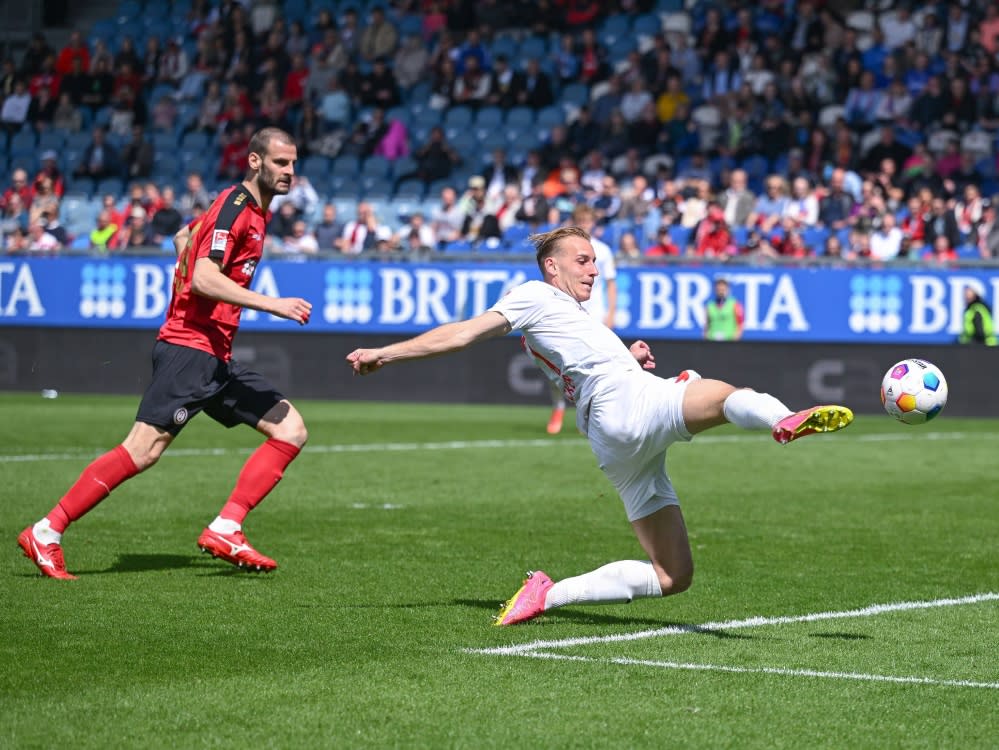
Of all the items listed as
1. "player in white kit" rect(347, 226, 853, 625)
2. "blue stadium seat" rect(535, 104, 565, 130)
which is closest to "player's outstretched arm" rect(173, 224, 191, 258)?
"player in white kit" rect(347, 226, 853, 625)

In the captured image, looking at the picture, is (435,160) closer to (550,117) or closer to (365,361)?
(550,117)

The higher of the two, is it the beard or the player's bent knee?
the beard

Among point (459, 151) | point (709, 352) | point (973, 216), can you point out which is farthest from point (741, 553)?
point (459, 151)

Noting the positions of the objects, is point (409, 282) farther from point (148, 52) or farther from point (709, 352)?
point (148, 52)

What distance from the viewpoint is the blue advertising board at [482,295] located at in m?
21.8

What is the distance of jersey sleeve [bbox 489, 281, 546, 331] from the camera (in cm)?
670

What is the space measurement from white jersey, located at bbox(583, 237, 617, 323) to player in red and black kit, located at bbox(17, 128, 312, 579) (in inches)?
296

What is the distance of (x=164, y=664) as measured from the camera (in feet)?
19.8

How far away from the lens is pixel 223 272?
816cm

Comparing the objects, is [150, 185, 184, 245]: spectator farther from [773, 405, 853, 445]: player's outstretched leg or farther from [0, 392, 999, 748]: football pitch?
[773, 405, 853, 445]: player's outstretched leg

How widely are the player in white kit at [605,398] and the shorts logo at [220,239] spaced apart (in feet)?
5.72

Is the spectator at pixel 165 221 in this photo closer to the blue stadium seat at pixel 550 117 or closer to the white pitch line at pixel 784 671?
the blue stadium seat at pixel 550 117

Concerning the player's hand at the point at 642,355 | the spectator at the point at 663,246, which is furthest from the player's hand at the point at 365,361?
the spectator at the point at 663,246

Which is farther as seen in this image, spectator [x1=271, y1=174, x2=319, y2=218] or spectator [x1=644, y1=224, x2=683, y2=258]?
spectator [x1=271, y1=174, x2=319, y2=218]
